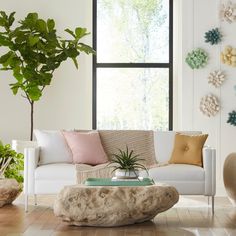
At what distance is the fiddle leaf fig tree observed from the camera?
26.0 feet

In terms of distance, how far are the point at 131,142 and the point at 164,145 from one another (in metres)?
0.34

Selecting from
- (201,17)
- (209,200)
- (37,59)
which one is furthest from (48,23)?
(209,200)

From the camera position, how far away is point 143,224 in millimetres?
5828

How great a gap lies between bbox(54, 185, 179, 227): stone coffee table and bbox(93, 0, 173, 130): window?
3.42 m

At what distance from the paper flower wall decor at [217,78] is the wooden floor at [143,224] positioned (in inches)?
77.4

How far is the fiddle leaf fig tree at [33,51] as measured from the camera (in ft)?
26.0

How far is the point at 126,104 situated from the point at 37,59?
1.63 meters

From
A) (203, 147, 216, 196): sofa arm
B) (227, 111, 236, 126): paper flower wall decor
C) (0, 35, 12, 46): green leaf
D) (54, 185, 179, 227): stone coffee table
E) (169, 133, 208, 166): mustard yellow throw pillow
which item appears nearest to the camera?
(54, 185, 179, 227): stone coffee table

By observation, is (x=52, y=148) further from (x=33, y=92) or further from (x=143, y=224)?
(x=143, y=224)

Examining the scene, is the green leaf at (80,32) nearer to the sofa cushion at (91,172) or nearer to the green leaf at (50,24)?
the green leaf at (50,24)

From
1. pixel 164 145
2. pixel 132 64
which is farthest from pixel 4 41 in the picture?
pixel 164 145

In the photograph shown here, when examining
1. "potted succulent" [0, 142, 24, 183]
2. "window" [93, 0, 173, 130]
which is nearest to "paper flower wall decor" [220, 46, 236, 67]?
"window" [93, 0, 173, 130]

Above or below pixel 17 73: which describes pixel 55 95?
below

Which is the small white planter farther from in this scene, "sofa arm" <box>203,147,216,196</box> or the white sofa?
"sofa arm" <box>203,147,216,196</box>
